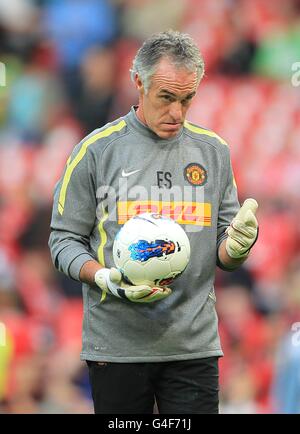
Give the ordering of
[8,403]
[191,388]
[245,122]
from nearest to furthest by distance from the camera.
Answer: [191,388] → [8,403] → [245,122]

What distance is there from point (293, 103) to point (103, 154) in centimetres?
346

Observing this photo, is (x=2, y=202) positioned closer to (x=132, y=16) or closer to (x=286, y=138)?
(x=132, y=16)

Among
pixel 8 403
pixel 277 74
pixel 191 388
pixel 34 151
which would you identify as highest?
pixel 277 74

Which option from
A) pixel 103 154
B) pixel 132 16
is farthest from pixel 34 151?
pixel 103 154

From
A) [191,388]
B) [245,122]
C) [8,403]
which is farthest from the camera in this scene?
[245,122]

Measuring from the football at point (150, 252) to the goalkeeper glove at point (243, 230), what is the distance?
188 mm

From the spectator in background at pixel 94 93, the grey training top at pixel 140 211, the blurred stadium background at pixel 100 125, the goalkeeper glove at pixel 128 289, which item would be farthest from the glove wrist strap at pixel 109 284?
the spectator in background at pixel 94 93

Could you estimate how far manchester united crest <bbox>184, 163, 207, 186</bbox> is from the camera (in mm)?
3301

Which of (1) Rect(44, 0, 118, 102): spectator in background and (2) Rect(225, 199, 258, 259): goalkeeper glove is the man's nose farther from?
(1) Rect(44, 0, 118, 102): spectator in background

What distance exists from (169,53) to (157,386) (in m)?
1.12

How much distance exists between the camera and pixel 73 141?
6336 mm

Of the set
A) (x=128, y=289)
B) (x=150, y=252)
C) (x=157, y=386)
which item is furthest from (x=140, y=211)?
(x=157, y=386)

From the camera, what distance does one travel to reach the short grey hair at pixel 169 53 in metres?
3.21

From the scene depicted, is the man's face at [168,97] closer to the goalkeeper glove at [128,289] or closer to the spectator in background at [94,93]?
the goalkeeper glove at [128,289]
